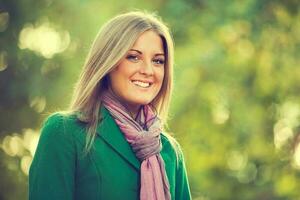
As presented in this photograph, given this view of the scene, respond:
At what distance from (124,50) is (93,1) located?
18.0ft

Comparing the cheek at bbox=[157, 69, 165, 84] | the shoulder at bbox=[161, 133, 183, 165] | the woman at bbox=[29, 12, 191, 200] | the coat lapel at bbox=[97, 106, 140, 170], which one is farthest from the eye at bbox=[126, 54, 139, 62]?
the shoulder at bbox=[161, 133, 183, 165]

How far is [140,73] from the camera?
3.22 metres

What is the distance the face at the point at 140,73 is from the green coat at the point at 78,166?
141mm

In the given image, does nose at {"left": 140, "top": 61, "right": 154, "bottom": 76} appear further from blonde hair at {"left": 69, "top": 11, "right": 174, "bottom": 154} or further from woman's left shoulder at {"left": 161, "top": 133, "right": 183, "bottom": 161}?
woman's left shoulder at {"left": 161, "top": 133, "right": 183, "bottom": 161}

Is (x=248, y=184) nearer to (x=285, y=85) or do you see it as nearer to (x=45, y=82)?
(x=285, y=85)

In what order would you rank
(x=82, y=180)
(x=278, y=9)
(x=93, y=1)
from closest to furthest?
(x=82, y=180) < (x=93, y=1) < (x=278, y=9)

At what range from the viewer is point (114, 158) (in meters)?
3.16

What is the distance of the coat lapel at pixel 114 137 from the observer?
317cm

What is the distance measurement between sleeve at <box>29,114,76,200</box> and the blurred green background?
5.61m

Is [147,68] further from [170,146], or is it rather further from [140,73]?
[170,146]

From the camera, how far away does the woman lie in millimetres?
3045

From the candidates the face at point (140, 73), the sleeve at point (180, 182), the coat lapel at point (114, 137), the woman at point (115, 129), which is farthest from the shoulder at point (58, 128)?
the sleeve at point (180, 182)

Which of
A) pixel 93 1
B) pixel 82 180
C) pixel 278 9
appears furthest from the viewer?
pixel 278 9

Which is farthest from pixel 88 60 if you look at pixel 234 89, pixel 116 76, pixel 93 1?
pixel 234 89
